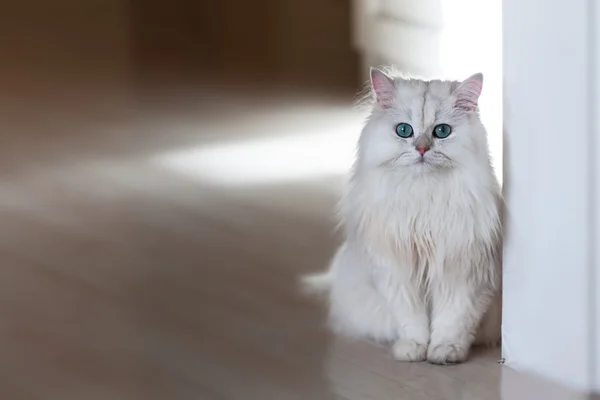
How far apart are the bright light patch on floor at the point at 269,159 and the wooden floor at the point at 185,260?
1cm

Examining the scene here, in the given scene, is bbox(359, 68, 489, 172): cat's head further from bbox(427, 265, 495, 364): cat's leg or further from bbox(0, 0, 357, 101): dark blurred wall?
bbox(0, 0, 357, 101): dark blurred wall

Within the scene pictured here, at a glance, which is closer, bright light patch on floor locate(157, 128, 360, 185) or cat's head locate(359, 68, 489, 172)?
cat's head locate(359, 68, 489, 172)

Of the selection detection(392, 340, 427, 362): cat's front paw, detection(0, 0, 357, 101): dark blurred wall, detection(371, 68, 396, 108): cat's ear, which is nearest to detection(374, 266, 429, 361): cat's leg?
detection(392, 340, 427, 362): cat's front paw

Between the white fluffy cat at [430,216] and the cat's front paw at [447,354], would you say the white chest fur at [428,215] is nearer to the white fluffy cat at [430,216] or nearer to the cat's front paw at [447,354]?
the white fluffy cat at [430,216]

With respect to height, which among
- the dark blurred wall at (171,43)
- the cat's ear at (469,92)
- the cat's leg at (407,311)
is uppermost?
the dark blurred wall at (171,43)

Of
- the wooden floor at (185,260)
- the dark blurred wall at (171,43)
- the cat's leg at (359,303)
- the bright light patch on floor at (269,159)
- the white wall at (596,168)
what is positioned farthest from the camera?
the dark blurred wall at (171,43)

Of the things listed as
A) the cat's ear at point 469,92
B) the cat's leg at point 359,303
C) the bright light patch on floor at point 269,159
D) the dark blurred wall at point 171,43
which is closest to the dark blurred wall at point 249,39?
the dark blurred wall at point 171,43

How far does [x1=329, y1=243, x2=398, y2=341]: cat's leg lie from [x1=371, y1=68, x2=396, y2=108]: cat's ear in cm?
30

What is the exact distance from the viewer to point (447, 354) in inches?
79.2

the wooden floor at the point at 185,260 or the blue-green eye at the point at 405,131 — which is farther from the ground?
the blue-green eye at the point at 405,131

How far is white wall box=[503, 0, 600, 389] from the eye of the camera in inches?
70.7

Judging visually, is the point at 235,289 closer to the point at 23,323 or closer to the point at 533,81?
the point at 23,323

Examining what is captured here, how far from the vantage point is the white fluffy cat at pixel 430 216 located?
77.8 inches

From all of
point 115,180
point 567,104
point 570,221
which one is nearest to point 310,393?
point 570,221
